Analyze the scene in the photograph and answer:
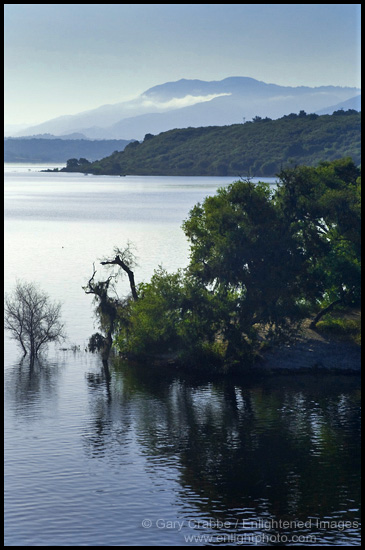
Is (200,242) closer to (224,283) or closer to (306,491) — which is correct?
(224,283)

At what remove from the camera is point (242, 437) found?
62.8 m

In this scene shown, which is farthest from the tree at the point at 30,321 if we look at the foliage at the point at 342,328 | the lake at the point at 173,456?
the foliage at the point at 342,328

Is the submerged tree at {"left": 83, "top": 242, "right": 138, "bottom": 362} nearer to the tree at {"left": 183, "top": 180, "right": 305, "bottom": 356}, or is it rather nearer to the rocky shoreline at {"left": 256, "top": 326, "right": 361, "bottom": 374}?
the tree at {"left": 183, "top": 180, "right": 305, "bottom": 356}

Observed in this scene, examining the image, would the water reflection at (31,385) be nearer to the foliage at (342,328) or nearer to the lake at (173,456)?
the lake at (173,456)

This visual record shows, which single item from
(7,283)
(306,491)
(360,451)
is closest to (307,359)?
(360,451)

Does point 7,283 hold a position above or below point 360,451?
above

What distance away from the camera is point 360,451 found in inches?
2352

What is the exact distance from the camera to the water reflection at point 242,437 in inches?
2016

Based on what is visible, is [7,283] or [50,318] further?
[7,283]

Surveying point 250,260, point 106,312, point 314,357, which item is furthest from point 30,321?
point 314,357

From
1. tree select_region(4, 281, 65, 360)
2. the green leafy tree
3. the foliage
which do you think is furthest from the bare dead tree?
the foliage

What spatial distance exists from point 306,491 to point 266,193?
3985cm

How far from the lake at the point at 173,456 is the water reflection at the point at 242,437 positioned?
14 cm

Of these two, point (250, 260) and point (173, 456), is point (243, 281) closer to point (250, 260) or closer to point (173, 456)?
point (250, 260)
